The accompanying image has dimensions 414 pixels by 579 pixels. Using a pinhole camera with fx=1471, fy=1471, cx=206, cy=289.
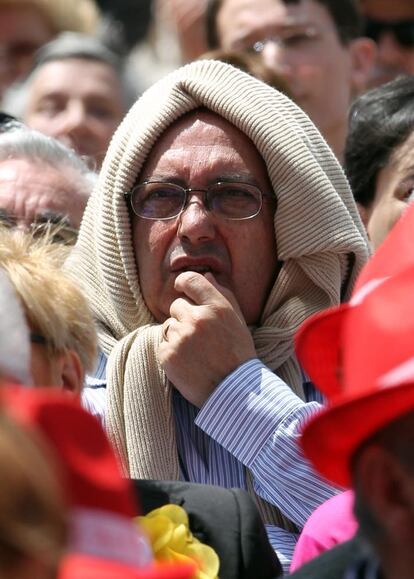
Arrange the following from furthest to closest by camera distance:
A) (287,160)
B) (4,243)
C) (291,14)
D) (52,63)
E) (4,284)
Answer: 1. (52,63)
2. (291,14)
3. (287,160)
4. (4,243)
5. (4,284)

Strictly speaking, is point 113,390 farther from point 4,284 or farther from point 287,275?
point 4,284

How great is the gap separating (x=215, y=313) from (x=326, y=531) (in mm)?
869

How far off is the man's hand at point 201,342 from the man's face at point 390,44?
2859 millimetres

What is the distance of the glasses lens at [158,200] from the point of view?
3.72 metres

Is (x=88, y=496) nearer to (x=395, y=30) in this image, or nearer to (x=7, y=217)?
(x=7, y=217)

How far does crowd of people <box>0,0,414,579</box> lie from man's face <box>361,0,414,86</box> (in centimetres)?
39

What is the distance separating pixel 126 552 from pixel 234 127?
2.36m

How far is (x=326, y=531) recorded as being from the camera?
9.22 ft

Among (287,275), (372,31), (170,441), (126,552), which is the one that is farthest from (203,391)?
(372,31)

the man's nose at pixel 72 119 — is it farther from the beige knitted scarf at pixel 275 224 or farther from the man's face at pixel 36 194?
the beige knitted scarf at pixel 275 224

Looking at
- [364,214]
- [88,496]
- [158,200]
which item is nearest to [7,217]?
[158,200]

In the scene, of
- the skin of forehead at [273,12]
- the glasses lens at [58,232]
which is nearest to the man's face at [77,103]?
the skin of forehead at [273,12]

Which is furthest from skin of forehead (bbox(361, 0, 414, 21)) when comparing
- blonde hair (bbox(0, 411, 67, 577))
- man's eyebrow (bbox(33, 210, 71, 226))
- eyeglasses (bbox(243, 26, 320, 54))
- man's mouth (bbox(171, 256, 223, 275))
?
blonde hair (bbox(0, 411, 67, 577))

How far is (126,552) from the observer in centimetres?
159
